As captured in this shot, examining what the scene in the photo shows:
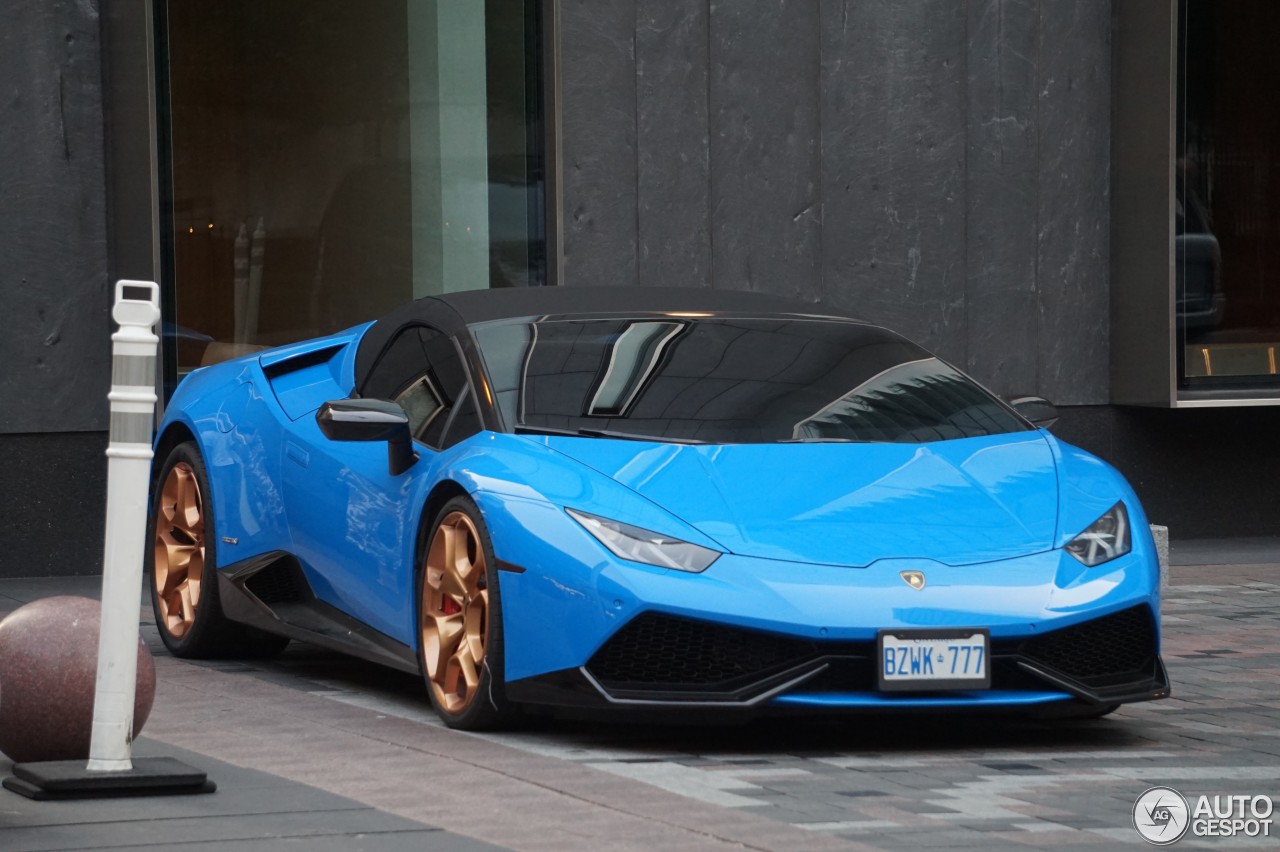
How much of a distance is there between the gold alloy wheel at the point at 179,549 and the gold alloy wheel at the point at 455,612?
1.81 m

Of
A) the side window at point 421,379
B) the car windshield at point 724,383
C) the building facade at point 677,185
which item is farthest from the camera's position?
the building facade at point 677,185

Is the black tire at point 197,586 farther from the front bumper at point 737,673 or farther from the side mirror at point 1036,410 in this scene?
the side mirror at point 1036,410

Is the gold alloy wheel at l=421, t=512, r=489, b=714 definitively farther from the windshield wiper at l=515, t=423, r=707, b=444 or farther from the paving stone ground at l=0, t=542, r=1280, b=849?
the windshield wiper at l=515, t=423, r=707, b=444

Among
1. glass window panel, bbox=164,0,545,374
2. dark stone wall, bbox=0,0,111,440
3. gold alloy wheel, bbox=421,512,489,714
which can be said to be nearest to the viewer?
gold alloy wheel, bbox=421,512,489,714

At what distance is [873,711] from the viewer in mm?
5758

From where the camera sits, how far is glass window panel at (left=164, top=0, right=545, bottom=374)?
1144cm

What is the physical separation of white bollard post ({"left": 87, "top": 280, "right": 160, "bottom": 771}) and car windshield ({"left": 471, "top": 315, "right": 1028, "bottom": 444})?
154cm

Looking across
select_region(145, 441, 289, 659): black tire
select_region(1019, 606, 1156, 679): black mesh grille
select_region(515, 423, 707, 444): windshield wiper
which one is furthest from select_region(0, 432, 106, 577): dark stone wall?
select_region(1019, 606, 1156, 679): black mesh grille

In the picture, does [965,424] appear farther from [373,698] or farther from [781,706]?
[373,698]

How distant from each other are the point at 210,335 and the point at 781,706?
642cm

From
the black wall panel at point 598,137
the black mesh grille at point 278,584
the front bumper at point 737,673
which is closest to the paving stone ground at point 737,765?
the front bumper at point 737,673

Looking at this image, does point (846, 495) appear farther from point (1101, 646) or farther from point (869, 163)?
point (869, 163)

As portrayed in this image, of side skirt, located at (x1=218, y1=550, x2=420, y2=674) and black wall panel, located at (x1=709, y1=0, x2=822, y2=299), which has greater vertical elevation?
black wall panel, located at (x1=709, y1=0, x2=822, y2=299)

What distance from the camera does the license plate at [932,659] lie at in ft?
18.7
